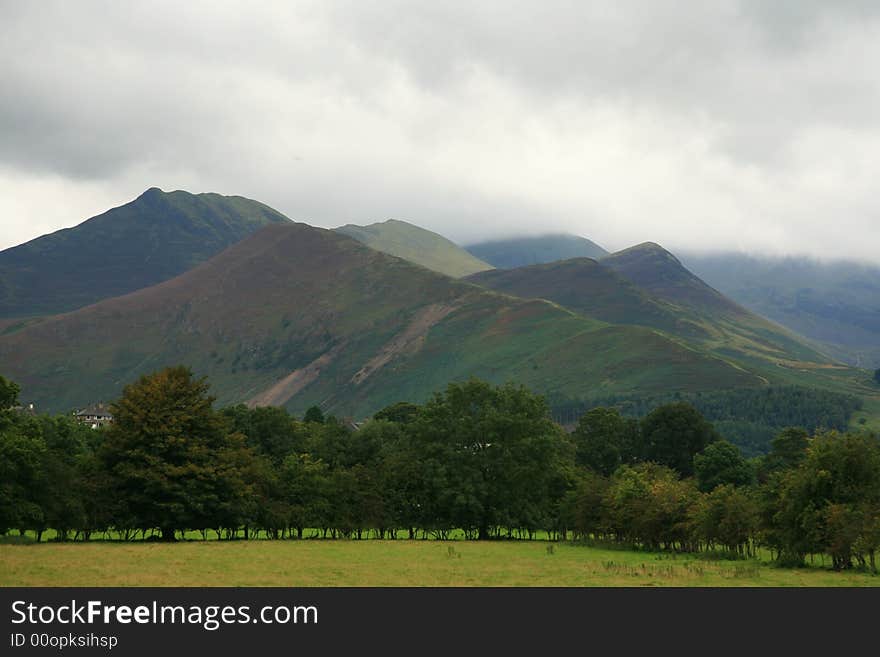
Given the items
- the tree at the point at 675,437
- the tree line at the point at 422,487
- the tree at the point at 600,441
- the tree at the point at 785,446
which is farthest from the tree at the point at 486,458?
the tree at the point at 675,437

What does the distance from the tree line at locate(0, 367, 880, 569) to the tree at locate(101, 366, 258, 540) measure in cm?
12

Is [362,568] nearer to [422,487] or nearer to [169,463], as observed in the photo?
[169,463]

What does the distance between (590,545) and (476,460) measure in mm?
13671

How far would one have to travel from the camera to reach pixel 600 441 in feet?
528

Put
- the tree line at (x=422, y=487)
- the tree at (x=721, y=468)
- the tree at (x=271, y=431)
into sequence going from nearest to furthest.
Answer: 1. the tree line at (x=422, y=487)
2. the tree at (x=271, y=431)
3. the tree at (x=721, y=468)

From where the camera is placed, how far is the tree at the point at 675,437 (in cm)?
16600

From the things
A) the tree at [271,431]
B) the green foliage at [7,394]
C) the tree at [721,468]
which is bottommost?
the tree at [721,468]

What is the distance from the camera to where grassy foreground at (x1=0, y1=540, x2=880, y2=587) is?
44.6 meters

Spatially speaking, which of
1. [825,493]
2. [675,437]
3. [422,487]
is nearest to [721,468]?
[675,437]

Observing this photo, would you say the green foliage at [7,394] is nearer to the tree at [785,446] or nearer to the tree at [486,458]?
the tree at [486,458]

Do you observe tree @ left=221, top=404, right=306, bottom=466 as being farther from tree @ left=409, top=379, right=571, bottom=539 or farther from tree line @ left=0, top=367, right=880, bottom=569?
tree @ left=409, top=379, right=571, bottom=539

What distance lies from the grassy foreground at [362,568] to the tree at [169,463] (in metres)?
4.44
